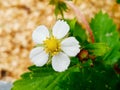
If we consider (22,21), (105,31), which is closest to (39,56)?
(105,31)

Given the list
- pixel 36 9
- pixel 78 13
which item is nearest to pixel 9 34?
pixel 36 9

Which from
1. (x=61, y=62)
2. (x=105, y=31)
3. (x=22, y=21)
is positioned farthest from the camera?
(x=22, y=21)

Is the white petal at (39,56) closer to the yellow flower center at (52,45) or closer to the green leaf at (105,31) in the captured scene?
the yellow flower center at (52,45)

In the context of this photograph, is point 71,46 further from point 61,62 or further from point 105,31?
point 105,31

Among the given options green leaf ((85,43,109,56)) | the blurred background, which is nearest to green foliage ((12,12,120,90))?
green leaf ((85,43,109,56))

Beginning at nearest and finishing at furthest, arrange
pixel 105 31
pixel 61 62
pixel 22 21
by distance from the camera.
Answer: pixel 61 62 → pixel 105 31 → pixel 22 21

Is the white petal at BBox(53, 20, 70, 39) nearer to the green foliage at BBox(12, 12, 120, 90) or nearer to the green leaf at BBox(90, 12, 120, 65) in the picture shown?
the green foliage at BBox(12, 12, 120, 90)

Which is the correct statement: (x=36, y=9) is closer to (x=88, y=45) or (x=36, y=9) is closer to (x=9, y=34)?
(x=9, y=34)

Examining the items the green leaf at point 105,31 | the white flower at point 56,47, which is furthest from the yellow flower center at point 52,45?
the green leaf at point 105,31
